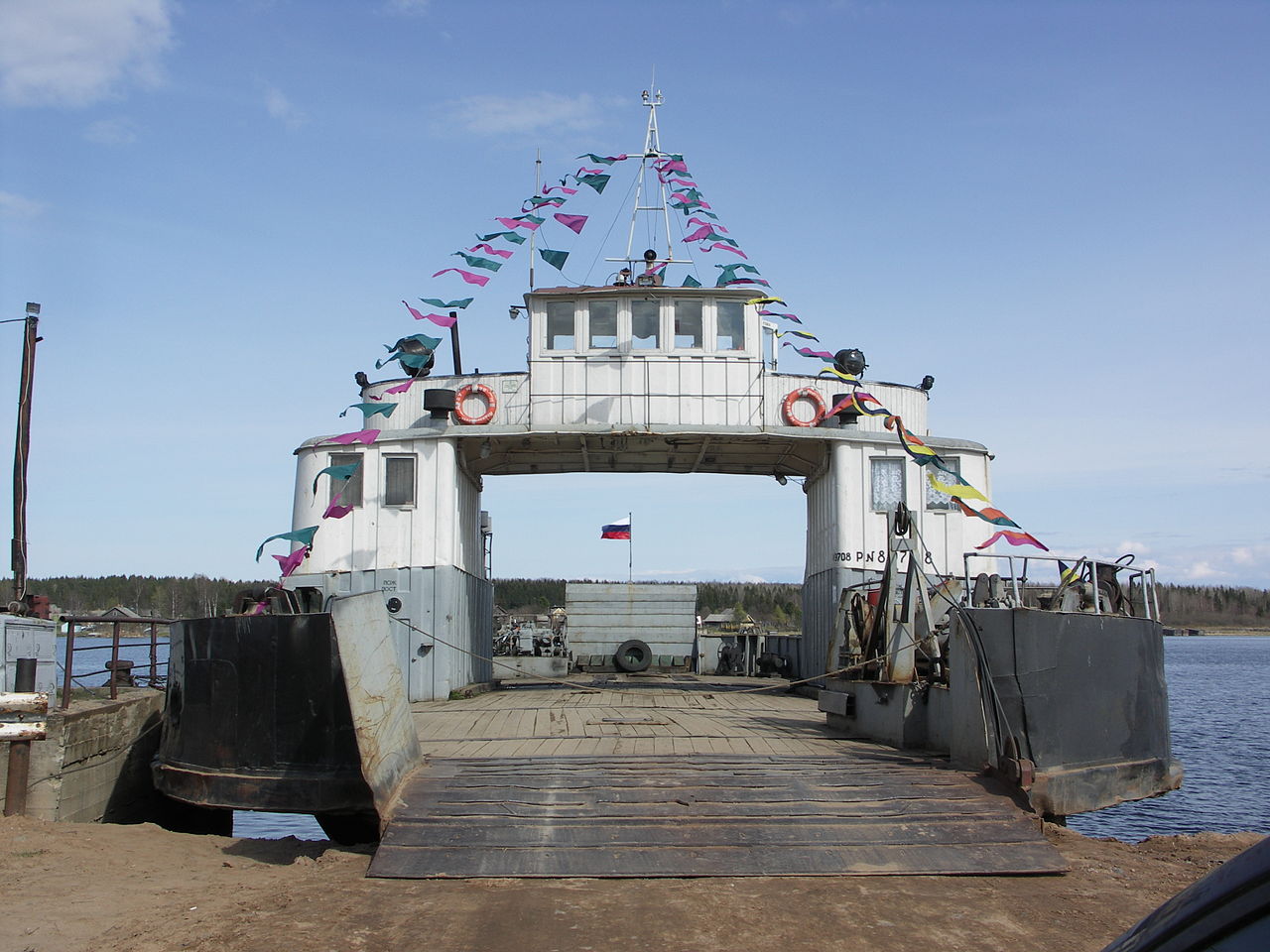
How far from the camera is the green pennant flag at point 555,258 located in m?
15.9

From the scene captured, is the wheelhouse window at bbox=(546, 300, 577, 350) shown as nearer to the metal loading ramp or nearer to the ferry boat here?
the ferry boat

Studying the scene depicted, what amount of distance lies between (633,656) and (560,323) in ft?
27.3

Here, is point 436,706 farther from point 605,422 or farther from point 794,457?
point 794,457

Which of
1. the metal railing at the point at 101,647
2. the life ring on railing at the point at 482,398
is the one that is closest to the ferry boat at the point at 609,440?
the life ring on railing at the point at 482,398

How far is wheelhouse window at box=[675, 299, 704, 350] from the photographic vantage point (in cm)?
1541

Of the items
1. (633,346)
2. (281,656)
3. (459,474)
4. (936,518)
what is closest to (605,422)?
(633,346)

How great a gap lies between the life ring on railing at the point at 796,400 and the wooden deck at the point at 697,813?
6.24 meters

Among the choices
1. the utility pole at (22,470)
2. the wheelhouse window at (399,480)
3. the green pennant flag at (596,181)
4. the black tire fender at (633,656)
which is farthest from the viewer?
the black tire fender at (633,656)

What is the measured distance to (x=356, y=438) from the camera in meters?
14.7

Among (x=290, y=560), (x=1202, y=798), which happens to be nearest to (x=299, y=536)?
(x=290, y=560)

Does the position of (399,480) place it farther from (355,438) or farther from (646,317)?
(646,317)

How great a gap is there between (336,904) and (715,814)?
240 centimetres

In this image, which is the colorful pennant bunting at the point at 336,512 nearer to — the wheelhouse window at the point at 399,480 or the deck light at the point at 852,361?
the wheelhouse window at the point at 399,480

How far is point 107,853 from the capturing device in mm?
7816
